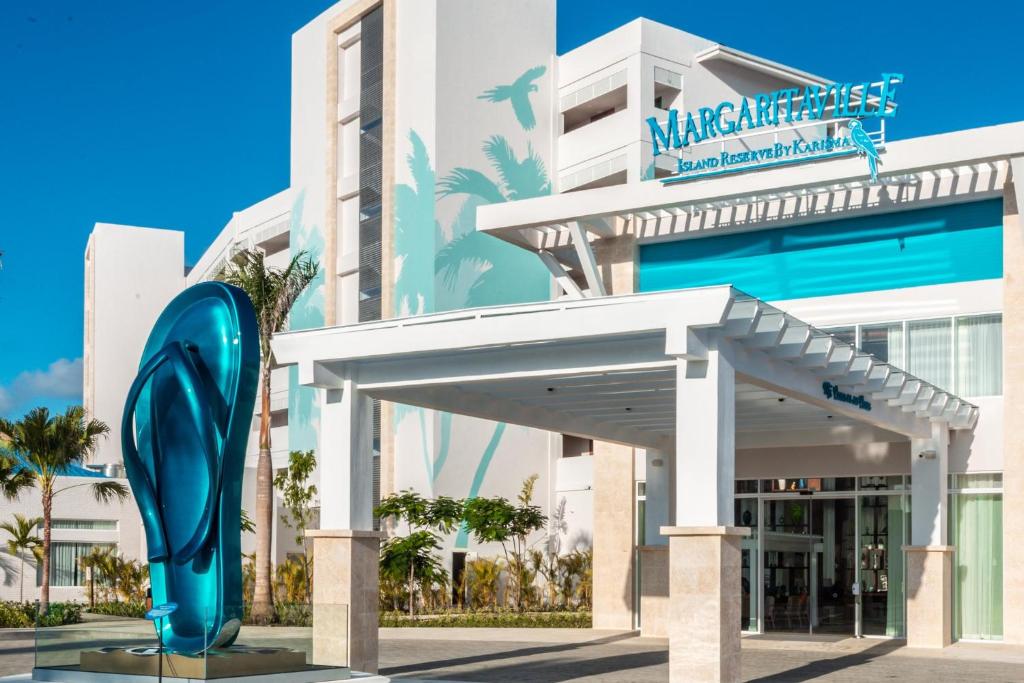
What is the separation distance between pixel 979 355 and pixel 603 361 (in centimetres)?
1228

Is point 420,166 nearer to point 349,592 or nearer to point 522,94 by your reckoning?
point 522,94

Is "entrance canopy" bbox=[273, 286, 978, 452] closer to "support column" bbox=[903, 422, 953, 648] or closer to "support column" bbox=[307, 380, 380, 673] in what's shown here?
"support column" bbox=[307, 380, 380, 673]

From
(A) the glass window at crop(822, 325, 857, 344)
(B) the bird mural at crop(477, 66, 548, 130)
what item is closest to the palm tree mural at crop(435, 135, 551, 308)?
(B) the bird mural at crop(477, 66, 548, 130)

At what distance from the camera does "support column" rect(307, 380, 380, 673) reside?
68.3 ft

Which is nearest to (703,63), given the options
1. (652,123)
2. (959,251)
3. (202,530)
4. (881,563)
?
(652,123)

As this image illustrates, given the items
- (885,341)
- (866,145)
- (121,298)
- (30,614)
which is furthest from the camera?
(121,298)

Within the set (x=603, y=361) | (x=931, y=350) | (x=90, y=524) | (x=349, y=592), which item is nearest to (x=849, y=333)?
(x=931, y=350)

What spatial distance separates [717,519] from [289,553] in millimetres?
30862

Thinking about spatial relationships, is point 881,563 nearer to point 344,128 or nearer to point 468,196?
point 468,196

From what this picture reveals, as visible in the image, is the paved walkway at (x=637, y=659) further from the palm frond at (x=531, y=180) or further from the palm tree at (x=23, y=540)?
the palm frond at (x=531, y=180)

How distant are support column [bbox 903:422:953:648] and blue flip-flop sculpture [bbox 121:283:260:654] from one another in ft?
47.0

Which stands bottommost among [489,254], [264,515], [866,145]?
[264,515]

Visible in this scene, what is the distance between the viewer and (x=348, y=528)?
21.0 m

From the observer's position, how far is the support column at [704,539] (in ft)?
58.4
